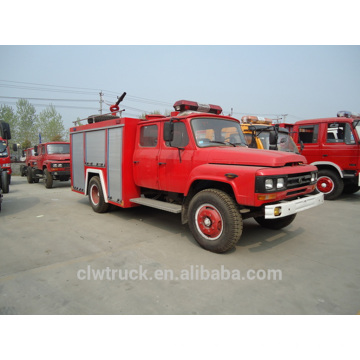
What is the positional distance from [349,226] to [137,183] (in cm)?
470

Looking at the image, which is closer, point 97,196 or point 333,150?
point 97,196

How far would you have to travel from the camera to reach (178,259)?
12.8 ft

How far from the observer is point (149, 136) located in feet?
17.7

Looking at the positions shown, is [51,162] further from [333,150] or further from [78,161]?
[333,150]

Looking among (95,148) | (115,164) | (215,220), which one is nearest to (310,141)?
(215,220)

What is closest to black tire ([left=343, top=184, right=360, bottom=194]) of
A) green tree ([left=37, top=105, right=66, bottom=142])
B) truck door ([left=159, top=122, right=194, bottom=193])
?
truck door ([left=159, top=122, right=194, bottom=193])

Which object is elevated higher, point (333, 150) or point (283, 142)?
point (283, 142)

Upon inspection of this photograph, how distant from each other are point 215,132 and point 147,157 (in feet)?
4.90

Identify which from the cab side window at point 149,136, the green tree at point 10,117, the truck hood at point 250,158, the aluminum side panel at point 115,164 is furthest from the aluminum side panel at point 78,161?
the green tree at point 10,117

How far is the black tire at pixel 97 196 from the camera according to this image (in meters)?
6.54

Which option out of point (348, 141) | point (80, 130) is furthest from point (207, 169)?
point (348, 141)

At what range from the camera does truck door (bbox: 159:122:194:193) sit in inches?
178

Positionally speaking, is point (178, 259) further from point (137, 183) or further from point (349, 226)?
point (349, 226)

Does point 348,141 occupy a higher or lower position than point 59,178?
higher
